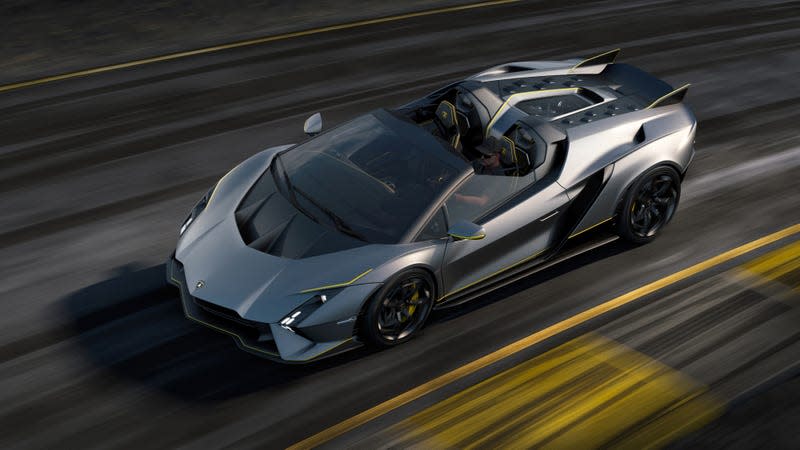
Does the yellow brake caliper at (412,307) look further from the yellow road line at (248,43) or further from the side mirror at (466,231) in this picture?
the yellow road line at (248,43)

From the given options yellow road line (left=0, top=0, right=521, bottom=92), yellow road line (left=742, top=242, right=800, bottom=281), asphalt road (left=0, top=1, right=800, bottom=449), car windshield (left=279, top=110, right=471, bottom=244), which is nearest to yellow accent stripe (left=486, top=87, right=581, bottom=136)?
car windshield (left=279, top=110, right=471, bottom=244)

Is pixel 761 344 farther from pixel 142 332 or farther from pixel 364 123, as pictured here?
pixel 142 332

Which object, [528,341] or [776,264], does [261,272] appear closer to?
[528,341]

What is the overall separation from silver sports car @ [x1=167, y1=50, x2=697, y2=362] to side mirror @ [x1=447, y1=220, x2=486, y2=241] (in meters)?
0.01

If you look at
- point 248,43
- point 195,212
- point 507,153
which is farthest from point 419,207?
point 248,43

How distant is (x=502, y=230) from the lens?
21.5ft

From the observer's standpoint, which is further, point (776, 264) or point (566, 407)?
point (776, 264)

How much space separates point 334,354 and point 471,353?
110 centimetres

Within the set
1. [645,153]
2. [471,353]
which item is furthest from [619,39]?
[471,353]

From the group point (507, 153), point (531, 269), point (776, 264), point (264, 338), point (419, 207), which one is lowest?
point (264, 338)

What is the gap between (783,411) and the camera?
19.0 ft

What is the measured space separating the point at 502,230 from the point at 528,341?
2.93 ft

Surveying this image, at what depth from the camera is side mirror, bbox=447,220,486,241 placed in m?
6.08

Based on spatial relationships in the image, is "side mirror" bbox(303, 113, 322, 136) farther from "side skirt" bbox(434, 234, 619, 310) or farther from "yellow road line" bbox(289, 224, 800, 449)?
"yellow road line" bbox(289, 224, 800, 449)
